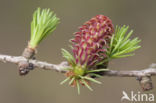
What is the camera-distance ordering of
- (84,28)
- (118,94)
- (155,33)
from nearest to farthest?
(84,28) → (118,94) → (155,33)

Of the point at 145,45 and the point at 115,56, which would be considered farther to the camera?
the point at 145,45

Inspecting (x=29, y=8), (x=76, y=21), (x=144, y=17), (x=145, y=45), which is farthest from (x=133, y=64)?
(x=29, y=8)

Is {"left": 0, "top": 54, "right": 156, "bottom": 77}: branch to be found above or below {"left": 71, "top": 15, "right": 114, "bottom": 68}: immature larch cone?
Result: below

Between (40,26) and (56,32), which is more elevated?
(56,32)

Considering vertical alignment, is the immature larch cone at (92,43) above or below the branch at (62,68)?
above

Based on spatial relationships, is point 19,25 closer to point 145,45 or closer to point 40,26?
point 145,45

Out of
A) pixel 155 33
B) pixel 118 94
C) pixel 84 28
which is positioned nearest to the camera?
pixel 84 28

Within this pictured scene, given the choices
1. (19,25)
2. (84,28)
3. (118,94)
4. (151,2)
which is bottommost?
(118,94)
